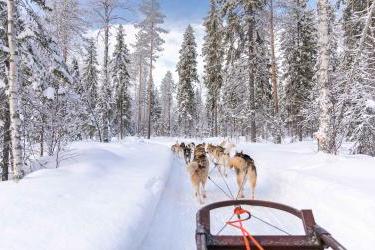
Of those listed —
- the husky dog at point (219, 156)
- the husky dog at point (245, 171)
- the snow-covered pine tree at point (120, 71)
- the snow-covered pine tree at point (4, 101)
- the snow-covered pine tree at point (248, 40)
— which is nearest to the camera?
the husky dog at point (245, 171)

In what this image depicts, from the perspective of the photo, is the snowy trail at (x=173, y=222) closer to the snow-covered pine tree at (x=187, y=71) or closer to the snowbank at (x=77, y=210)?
the snowbank at (x=77, y=210)

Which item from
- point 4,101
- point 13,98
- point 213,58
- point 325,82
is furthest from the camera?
point 213,58

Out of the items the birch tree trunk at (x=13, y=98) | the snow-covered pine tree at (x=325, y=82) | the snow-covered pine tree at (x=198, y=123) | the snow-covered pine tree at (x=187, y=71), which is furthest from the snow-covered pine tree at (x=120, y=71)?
the birch tree trunk at (x=13, y=98)

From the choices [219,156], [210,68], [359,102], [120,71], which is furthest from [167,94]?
[359,102]

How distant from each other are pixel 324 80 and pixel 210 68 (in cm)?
2772

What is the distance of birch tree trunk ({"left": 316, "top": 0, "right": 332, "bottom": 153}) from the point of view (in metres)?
12.3

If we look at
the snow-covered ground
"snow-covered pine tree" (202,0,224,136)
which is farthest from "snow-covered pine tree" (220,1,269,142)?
"snow-covered pine tree" (202,0,224,136)

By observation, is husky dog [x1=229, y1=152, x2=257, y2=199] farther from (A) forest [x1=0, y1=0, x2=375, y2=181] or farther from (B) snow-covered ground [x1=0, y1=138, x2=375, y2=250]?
(A) forest [x1=0, y1=0, x2=375, y2=181]

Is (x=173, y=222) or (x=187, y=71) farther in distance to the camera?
(x=187, y=71)

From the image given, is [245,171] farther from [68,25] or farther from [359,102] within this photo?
[68,25]

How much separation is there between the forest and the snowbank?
5.60 feet

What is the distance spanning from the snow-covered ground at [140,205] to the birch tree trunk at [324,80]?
175 cm

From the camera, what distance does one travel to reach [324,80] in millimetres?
12617

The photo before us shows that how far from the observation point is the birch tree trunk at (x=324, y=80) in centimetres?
1234
